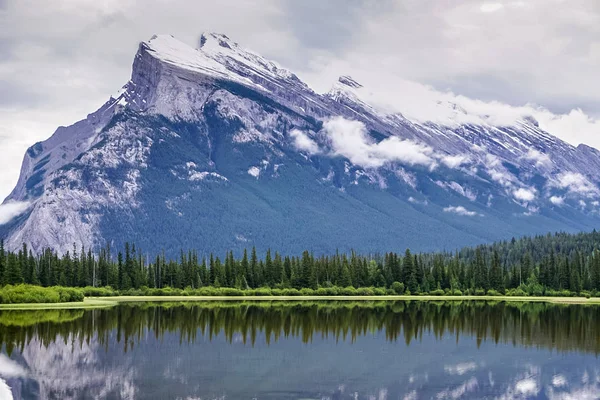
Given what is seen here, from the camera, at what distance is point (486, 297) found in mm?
162750

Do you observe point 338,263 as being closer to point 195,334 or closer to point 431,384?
point 195,334

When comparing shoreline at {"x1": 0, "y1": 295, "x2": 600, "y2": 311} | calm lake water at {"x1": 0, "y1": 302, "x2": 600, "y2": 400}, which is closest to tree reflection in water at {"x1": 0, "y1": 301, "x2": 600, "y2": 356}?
calm lake water at {"x1": 0, "y1": 302, "x2": 600, "y2": 400}

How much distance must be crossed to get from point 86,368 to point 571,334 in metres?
42.9

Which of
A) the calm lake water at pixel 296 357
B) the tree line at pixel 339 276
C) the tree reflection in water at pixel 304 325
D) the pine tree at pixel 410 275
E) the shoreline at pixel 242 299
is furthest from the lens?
the pine tree at pixel 410 275

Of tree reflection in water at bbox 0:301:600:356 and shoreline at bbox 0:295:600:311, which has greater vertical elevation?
tree reflection in water at bbox 0:301:600:356

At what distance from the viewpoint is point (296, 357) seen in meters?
60.4

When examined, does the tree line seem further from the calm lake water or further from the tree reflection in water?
the calm lake water

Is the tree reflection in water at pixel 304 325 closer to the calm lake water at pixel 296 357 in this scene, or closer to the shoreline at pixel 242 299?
the calm lake water at pixel 296 357

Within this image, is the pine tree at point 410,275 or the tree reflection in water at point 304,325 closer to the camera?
the tree reflection in water at point 304,325

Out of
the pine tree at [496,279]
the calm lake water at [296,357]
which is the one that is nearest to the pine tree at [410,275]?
the pine tree at [496,279]

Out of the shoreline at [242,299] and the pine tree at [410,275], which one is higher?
the pine tree at [410,275]

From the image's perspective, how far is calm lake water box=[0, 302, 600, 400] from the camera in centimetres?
4778

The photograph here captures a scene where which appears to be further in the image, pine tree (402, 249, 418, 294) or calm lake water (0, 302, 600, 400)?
pine tree (402, 249, 418, 294)

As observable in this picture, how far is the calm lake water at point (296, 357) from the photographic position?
47781 mm
